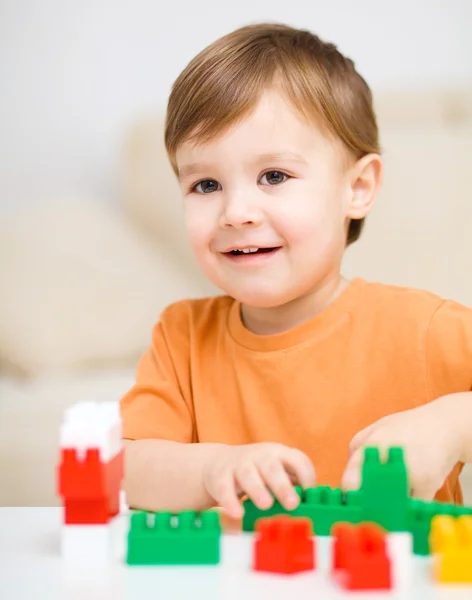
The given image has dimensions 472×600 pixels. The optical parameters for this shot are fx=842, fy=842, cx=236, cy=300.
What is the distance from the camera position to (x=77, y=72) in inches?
55.4

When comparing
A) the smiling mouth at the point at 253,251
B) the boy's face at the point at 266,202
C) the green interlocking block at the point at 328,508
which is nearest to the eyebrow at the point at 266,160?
the boy's face at the point at 266,202

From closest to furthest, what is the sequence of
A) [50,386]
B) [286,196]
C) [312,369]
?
1. [286,196]
2. [312,369]
3. [50,386]

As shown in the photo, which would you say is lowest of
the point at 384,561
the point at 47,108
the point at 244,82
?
the point at 384,561

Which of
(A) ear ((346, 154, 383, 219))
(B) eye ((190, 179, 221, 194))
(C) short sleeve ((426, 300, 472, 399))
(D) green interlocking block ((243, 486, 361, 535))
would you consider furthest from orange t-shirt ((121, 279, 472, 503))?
(D) green interlocking block ((243, 486, 361, 535))

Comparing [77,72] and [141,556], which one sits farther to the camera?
[77,72]

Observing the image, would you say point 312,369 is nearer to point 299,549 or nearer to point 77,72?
point 299,549

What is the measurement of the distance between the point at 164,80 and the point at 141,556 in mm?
996

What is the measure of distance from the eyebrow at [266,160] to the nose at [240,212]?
0.04 metres

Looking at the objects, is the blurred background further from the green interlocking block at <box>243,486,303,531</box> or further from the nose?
the green interlocking block at <box>243,486,303,531</box>

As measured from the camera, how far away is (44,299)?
1396mm

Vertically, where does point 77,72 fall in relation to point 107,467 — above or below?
above

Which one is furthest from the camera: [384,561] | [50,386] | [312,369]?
[50,386]

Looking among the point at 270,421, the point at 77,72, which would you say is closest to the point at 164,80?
the point at 77,72

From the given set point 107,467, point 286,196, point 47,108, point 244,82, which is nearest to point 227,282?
point 286,196
